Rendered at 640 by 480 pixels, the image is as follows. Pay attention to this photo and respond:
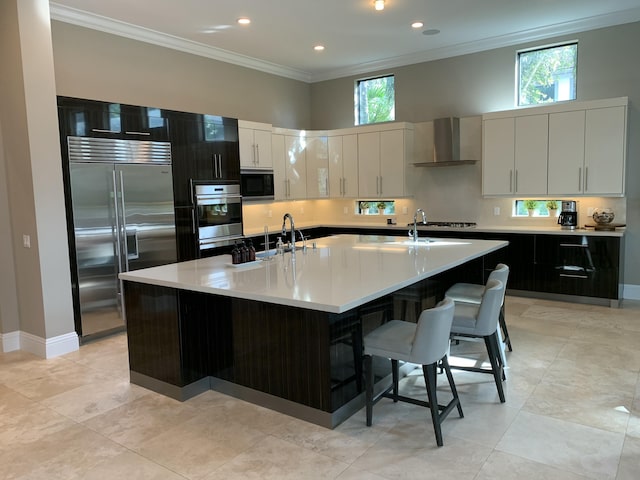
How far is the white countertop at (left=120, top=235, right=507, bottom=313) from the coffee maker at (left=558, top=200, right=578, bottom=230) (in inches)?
81.5

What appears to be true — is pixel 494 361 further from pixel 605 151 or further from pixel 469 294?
pixel 605 151

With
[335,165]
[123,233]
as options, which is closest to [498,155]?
[335,165]

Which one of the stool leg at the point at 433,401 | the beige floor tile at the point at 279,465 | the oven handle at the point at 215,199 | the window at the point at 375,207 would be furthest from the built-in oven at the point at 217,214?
the stool leg at the point at 433,401

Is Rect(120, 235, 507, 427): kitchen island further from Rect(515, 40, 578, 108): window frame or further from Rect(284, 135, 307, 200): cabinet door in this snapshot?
Rect(284, 135, 307, 200): cabinet door

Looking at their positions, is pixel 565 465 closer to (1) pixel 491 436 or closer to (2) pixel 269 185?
(1) pixel 491 436

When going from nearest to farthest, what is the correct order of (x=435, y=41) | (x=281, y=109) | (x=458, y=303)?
(x=458, y=303) < (x=435, y=41) < (x=281, y=109)

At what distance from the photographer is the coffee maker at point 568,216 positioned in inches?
240

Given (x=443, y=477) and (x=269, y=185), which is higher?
(x=269, y=185)

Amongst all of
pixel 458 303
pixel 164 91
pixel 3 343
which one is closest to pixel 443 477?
pixel 458 303

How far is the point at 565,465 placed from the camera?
2.54 metres

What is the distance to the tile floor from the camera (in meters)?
2.57

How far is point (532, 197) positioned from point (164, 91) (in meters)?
4.82

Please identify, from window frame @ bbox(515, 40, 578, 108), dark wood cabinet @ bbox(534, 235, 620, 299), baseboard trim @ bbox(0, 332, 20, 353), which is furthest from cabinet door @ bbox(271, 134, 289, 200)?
baseboard trim @ bbox(0, 332, 20, 353)

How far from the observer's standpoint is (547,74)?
631 centimetres
